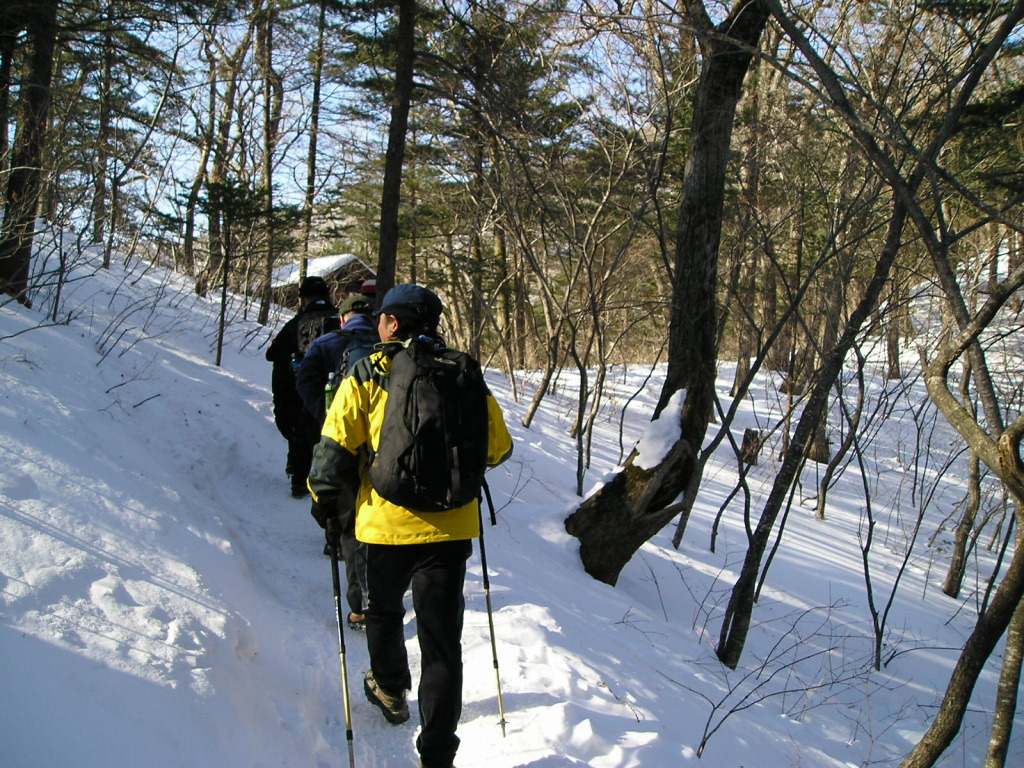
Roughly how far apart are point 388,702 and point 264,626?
101cm

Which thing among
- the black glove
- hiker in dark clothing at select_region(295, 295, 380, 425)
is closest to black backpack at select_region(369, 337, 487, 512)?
the black glove

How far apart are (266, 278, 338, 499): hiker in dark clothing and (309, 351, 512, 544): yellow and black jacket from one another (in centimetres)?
247

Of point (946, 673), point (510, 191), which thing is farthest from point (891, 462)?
point (510, 191)

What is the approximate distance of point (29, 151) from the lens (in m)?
7.11

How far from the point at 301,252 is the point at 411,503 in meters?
14.9

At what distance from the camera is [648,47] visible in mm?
8281

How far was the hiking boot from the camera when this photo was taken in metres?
3.19

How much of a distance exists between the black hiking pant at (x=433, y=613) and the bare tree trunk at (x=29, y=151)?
5.47 m

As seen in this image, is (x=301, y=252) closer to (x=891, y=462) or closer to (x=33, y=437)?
(x=33, y=437)

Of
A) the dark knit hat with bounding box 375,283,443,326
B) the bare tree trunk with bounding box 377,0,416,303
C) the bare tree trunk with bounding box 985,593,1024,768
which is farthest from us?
the bare tree trunk with bounding box 377,0,416,303

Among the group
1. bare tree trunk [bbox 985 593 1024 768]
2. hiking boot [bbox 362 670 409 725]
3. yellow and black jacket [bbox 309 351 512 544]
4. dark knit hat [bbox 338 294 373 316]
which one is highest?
dark knit hat [bbox 338 294 373 316]

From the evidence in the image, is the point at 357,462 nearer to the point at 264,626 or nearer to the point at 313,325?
the point at 264,626

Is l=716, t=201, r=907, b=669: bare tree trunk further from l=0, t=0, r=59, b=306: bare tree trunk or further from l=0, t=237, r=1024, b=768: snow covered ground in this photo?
l=0, t=0, r=59, b=306: bare tree trunk

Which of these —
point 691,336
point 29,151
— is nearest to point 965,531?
point 691,336
